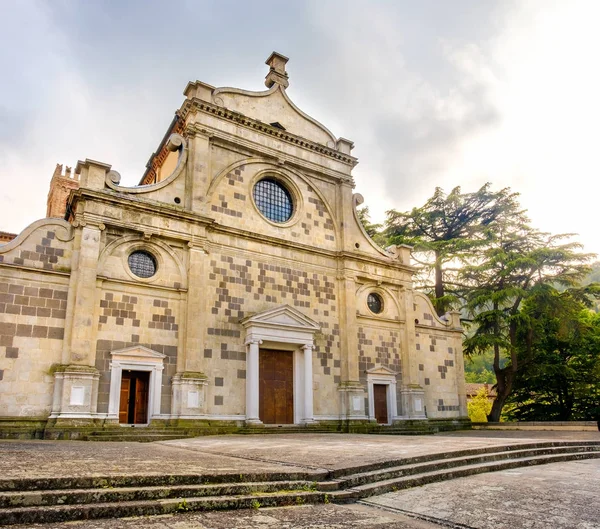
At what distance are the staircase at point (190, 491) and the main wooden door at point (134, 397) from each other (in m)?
11.5

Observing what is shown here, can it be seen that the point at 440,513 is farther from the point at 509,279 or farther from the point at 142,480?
the point at 509,279

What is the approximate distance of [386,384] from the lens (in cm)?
2384

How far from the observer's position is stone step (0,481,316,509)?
16.7 ft

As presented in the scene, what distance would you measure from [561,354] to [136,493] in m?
31.7

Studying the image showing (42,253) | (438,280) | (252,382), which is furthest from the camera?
(438,280)

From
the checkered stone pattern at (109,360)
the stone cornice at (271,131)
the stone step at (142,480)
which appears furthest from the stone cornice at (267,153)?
the stone step at (142,480)

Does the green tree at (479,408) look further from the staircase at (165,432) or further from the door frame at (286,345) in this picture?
the staircase at (165,432)

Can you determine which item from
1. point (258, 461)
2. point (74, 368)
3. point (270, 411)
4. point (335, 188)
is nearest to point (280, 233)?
point (335, 188)

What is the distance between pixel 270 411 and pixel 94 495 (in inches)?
597

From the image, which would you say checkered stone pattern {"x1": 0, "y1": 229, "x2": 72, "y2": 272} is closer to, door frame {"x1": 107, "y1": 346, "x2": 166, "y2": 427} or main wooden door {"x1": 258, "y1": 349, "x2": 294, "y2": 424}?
door frame {"x1": 107, "y1": 346, "x2": 166, "y2": 427}

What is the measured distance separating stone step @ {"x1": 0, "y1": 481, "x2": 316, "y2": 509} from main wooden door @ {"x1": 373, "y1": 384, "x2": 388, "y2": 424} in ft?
56.9

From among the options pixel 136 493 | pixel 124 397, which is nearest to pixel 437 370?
pixel 124 397

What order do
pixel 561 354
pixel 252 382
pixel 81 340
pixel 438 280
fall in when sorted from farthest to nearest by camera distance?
pixel 438 280, pixel 561 354, pixel 252 382, pixel 81 340

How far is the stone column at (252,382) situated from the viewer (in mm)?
19000
